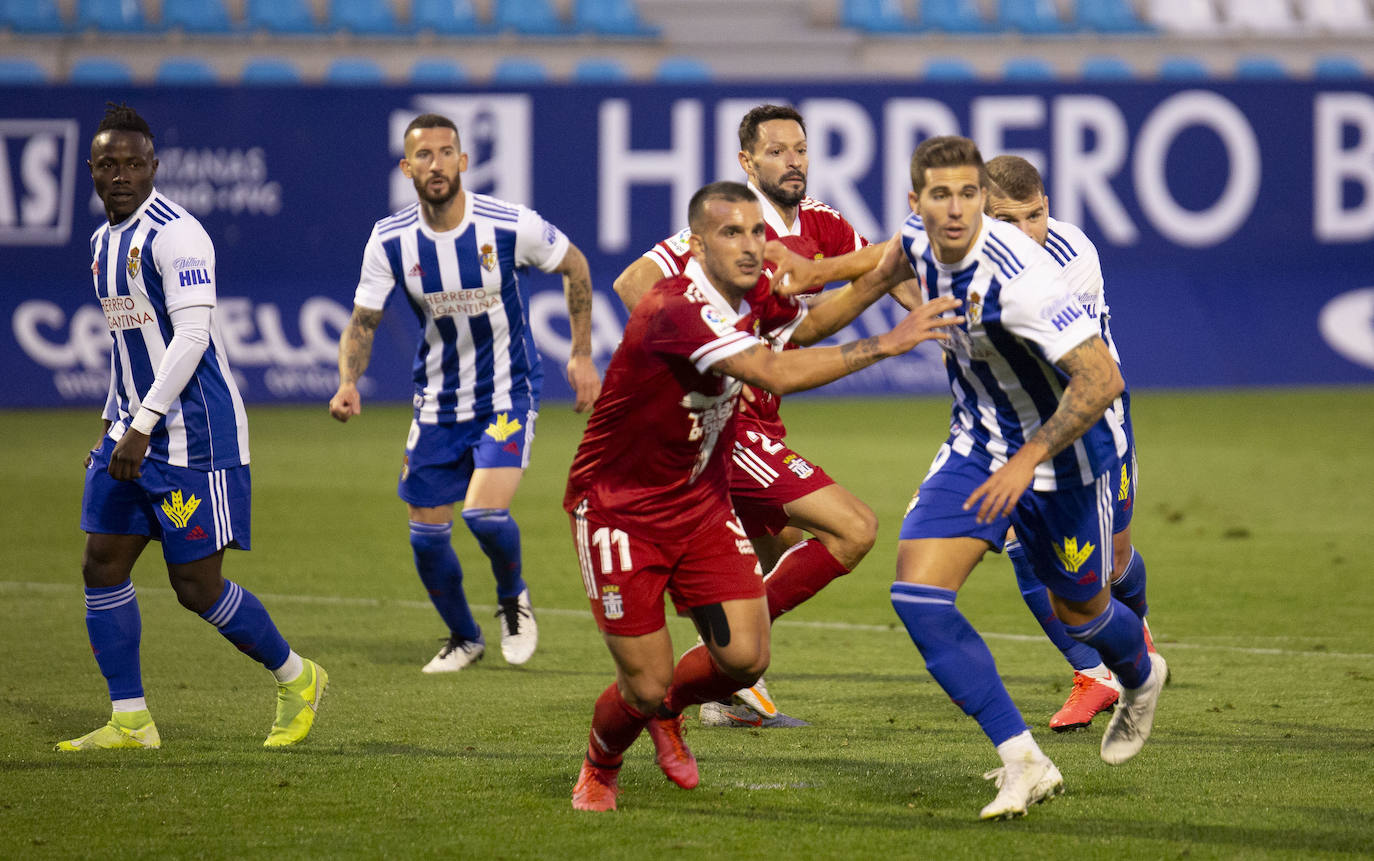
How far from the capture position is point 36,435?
50.6 feet

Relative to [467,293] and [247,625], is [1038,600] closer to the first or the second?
[467,293]

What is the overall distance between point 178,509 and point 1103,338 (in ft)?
10.7

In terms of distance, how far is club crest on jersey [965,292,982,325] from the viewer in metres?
4.72

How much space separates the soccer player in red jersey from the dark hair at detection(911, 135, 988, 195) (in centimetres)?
49

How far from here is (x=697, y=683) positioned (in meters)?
5.01

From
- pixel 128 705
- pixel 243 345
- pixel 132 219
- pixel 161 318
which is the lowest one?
pixel 243 345

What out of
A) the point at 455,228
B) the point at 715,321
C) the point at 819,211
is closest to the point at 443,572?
the point at 455,228

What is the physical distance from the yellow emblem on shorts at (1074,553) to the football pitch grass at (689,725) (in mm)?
683

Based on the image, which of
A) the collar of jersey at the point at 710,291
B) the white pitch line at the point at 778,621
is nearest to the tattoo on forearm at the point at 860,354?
the collar of jersey at the point at 710,291

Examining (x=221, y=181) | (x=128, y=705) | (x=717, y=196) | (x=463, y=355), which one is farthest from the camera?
(x=221, y=181)

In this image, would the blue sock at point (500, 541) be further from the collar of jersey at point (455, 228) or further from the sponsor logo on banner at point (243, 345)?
the sponsor logo on banner at point (243, 345)

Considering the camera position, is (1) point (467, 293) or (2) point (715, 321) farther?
(1) point (467, 293)

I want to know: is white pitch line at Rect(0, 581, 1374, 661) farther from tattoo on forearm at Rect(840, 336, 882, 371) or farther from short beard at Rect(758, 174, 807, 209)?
tattoo on forearm at Rect(840, 336, 882, 371)

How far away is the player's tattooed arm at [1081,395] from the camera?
4.53 metres
